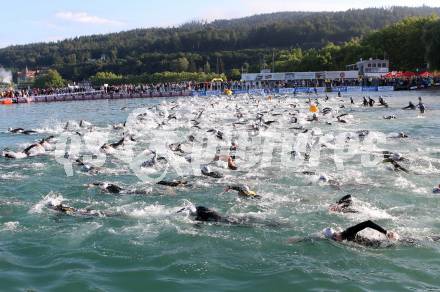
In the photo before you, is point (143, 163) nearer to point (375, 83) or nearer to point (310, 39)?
point (375, 83)

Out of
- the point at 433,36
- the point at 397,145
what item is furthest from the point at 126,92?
the point at 397,145

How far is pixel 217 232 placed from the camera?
37.3 feet

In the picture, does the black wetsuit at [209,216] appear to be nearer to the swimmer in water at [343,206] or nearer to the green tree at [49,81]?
the swimmer in water at [343,206]

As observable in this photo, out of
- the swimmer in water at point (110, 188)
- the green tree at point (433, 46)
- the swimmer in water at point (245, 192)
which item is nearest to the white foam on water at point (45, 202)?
the swimmer in water at point (110, 188)

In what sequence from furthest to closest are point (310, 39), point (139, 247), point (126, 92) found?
point (310, 39)
point (126, 92)
point (139, 247)

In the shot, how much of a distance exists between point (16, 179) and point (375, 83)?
59026 mm

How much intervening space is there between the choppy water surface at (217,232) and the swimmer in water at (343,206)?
23 centimetres

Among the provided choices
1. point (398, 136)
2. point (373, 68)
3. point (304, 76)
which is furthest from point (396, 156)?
point (373, 68)

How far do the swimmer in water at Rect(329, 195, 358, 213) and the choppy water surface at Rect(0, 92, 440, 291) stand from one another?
0.23 m

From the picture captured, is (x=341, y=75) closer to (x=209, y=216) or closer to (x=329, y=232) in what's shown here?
(x=209, y=216)

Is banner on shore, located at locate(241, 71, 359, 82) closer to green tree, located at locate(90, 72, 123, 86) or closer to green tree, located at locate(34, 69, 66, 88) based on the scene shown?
green tree, located at locate(90, 72, 123, 86)

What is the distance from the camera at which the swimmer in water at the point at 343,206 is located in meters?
12.4

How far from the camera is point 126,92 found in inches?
3105

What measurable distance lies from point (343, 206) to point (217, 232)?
3.14 metres
